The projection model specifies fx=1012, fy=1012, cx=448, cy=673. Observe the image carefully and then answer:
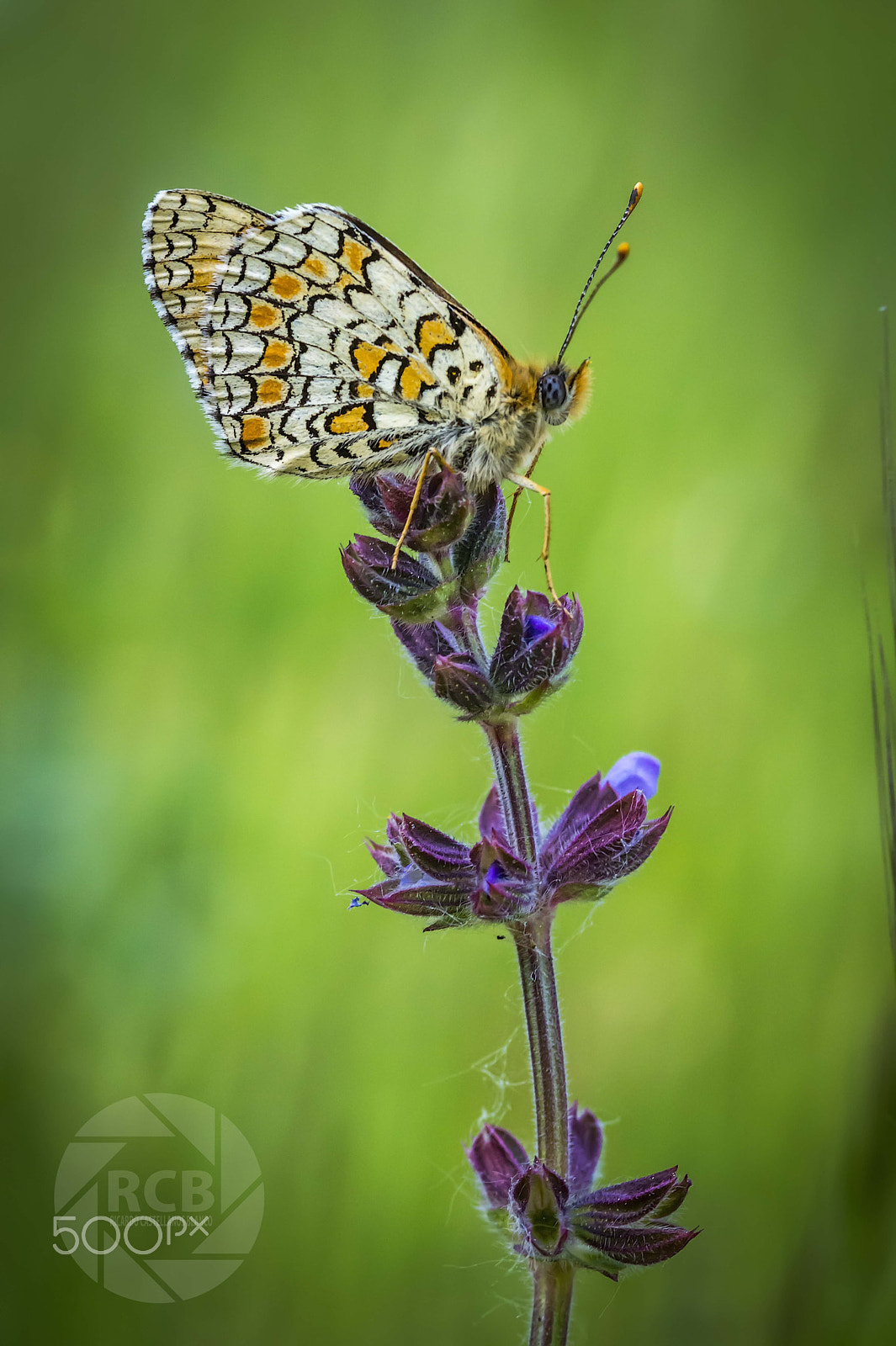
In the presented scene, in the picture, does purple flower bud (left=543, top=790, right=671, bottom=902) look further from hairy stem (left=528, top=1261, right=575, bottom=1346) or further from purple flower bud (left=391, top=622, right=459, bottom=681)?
hairy stem (left=528, top=1261, right=575, bottom=1346)

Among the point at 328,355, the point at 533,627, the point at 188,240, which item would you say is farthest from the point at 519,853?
the point at 188,240

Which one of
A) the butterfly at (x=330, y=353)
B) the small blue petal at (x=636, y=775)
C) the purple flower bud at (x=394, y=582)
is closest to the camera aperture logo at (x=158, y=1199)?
the small blue petal at (x=636, y=775)

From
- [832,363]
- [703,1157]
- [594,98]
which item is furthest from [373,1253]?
[594,98]

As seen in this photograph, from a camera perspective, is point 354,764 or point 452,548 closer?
point 452,548

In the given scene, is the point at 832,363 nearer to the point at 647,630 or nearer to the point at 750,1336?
the point at 647,630

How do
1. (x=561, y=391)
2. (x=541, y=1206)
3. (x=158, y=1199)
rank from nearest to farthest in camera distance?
1. (x=541, y=1206)
2. (x=561, y=391)
3. (x=158, y=1199)

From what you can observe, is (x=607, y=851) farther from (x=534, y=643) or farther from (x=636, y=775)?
(x=534, y=643)

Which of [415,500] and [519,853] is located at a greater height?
[415,500]
